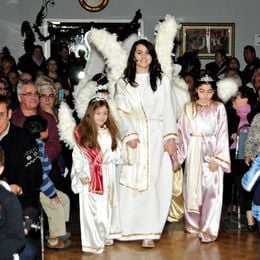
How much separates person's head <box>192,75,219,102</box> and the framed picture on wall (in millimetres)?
6216

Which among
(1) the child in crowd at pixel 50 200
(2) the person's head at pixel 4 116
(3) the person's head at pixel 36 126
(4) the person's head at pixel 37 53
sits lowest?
(1) the child in crowd at pixel 50 200

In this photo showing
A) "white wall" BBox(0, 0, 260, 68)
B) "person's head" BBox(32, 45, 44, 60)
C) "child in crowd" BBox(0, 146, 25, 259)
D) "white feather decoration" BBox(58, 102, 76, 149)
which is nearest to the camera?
"child in crowd" BBox(0, 146, 25, 259)

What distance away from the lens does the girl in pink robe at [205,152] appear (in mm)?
5977

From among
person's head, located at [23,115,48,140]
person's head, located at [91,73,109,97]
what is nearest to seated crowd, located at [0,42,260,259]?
person's head, located at [23,115,48,140]

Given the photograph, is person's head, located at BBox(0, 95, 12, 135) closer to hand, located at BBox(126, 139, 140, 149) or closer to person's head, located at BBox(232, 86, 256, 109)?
hand, located at BBox(126, 139, 140, 149)

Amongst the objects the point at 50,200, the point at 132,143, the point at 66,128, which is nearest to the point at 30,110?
→ the point at 66,128

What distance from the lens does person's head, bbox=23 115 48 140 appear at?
16.2 ft

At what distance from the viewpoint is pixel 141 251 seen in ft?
18.5

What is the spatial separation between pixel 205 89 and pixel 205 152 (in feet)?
1.93

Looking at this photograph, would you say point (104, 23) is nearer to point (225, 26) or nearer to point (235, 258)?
point (225, 26)

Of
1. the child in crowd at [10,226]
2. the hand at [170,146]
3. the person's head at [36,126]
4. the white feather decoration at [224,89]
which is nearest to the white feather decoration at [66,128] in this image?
the person's head at [36,126]

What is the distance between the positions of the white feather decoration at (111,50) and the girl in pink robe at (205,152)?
0.74 metres

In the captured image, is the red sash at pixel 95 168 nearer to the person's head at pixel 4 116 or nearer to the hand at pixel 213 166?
the hand at pixel 213 166

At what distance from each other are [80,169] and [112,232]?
699 millimetres
